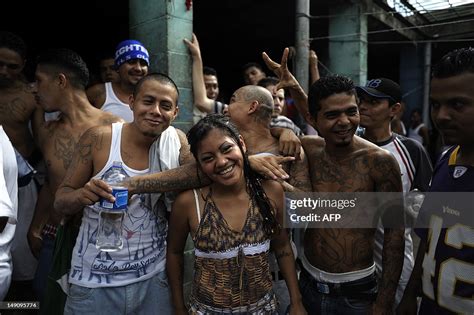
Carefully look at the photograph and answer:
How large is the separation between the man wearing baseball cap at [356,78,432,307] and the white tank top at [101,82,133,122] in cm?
214

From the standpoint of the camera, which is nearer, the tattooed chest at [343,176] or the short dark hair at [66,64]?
the tattooed chest at [343,176]

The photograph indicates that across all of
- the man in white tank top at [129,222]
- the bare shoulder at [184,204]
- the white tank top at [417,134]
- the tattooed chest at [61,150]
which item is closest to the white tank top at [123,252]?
the man in white tank top at [129,222]

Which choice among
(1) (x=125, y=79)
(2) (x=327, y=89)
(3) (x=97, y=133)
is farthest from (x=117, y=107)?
(2) (x=327, y=89)

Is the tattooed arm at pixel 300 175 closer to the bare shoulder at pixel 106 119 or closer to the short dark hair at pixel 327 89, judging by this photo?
the short dark hair at pixel 327 89

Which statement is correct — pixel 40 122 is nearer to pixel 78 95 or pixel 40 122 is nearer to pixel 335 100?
pixel 78 95

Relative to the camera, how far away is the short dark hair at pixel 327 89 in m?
2.34

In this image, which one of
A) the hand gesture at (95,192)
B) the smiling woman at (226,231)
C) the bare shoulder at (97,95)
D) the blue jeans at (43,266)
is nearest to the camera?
the hand gesture at (95,192)

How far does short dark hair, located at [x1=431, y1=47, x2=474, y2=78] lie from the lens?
177cm

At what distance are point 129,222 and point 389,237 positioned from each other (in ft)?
5.46

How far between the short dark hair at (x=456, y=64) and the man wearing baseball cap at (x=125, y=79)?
2.62 metres

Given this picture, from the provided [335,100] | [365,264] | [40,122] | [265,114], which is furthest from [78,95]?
[365,264]

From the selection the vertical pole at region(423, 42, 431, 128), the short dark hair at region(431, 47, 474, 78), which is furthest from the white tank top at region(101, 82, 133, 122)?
the vertical pole at region(423, 42, 431, 128)

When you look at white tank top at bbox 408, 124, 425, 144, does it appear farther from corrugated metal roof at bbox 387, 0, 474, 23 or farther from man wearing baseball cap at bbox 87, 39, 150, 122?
man wearing baseball cap at bbox 87, 39, 150, 122

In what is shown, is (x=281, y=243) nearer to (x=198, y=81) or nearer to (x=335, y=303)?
(x=335, y=303)
